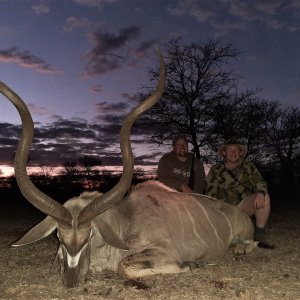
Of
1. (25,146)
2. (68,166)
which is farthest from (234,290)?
(68,166)

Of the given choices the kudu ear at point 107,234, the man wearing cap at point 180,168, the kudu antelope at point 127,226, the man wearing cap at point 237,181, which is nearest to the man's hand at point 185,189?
the man wearing cap at point 180,168

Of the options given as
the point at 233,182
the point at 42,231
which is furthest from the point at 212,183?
the point at 42,231

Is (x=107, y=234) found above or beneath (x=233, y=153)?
beneath

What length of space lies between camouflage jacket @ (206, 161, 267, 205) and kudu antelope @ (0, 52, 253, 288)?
796 mm

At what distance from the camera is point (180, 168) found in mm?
5914

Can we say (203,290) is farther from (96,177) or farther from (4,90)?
(96,177)

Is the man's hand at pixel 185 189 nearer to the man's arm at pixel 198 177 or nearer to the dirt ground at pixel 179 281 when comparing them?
the man's arm at pixel 198 177

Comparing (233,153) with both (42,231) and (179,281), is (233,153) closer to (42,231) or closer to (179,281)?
(179,281)

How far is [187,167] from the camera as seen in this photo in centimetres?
595

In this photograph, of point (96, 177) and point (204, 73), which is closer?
point (204, 73)

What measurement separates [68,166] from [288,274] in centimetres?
1979

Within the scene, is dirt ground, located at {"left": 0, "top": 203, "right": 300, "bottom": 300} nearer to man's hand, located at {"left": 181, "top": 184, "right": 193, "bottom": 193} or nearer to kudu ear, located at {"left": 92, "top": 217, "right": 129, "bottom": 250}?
kudu ear, located at {"left": 92, "top": 217, "right": 129, "bottom": 250}

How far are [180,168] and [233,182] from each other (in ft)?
2.31

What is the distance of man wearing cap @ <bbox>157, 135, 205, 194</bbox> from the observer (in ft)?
19.2
